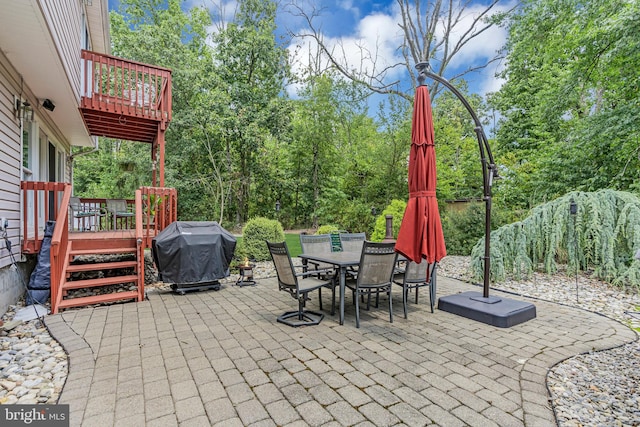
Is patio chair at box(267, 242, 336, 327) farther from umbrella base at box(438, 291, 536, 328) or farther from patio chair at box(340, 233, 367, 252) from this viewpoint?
umbrella base at box(438, 291, 536, 328)

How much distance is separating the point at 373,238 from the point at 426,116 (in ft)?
23.1

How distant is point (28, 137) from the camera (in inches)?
231

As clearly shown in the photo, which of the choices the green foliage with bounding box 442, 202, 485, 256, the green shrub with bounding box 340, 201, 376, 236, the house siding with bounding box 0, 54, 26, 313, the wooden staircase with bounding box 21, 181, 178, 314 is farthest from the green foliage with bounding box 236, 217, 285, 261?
the green foliage with bounding box 442, 202, 485, 256

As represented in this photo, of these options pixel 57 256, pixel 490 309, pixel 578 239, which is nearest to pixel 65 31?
pixel 57 256

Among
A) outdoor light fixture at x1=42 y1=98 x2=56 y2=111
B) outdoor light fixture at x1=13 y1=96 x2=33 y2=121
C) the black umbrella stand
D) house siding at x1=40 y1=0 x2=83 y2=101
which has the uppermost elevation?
house siding at x1=40 y1=0 x2=83 y2=101

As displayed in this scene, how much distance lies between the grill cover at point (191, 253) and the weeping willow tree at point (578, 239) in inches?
190

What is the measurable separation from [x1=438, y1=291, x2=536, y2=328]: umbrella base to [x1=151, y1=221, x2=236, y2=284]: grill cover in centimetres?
367

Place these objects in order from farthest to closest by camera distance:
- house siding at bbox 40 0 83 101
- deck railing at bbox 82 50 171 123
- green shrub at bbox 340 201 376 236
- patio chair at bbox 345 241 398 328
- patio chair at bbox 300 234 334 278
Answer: green shrub at bbox 340 201 376 236 → deck railing at bbox 82 50 171 123 → patio chair at bbox 300 234 334 278 → patio chair at bbox 345 241 398 328 → house siding at bbox 40 0 83 101

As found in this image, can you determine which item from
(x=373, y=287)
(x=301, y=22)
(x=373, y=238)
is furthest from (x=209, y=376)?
(x=301, y=22)

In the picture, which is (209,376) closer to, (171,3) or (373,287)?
(373,287)

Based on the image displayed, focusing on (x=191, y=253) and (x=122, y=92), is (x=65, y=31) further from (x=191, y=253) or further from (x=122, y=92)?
(x=191, y=253)

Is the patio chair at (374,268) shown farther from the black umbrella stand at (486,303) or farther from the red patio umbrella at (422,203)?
the black umbrella stand at (486,303)

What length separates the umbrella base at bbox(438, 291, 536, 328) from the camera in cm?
394

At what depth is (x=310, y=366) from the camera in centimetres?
288
